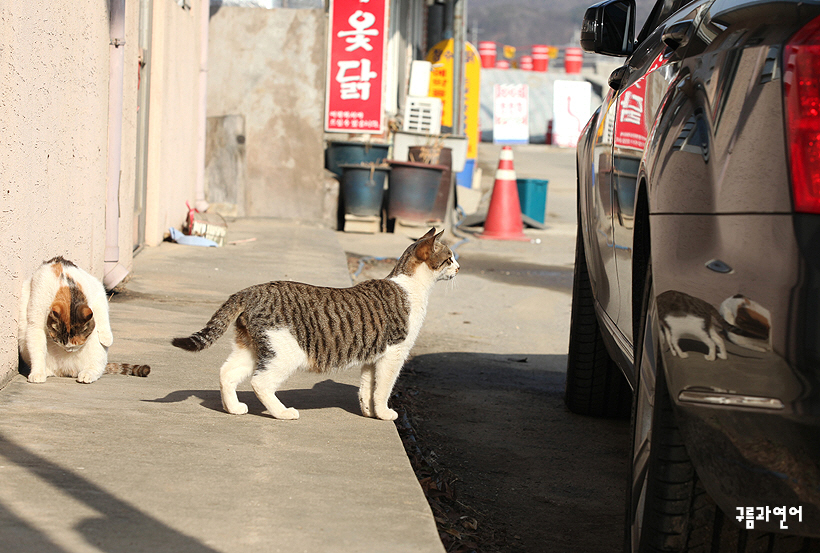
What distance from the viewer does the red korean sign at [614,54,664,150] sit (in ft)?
8.88

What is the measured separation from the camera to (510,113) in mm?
34594

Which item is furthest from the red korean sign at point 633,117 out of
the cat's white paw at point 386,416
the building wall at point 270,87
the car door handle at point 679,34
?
the building wall at point 270,87

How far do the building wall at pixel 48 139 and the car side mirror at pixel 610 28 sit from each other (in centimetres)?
241

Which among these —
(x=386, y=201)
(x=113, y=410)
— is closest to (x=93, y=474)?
(x=113, y=410)

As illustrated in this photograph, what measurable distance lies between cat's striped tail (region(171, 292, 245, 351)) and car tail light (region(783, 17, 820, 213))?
7.88 ft

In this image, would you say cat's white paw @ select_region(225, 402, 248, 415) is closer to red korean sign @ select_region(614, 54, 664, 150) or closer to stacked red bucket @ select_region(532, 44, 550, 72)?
red korean sign @ select_region(614, 54, 664, 150)

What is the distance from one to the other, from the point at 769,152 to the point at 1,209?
297 centimetres

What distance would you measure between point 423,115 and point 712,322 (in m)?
13.9

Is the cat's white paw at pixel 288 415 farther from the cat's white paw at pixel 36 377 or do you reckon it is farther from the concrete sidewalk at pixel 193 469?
the cat's white paw at pixel 36 377

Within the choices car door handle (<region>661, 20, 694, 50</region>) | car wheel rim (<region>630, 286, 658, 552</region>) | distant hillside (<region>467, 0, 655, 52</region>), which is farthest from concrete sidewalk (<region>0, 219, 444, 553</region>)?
distant hillside (<region>467, 0, 655, 52</region>)

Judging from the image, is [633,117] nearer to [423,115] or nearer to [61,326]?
[61,326]

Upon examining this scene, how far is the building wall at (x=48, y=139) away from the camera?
366 cm

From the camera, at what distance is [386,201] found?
13.2m

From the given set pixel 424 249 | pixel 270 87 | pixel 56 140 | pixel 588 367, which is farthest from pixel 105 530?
pixel 270 87
